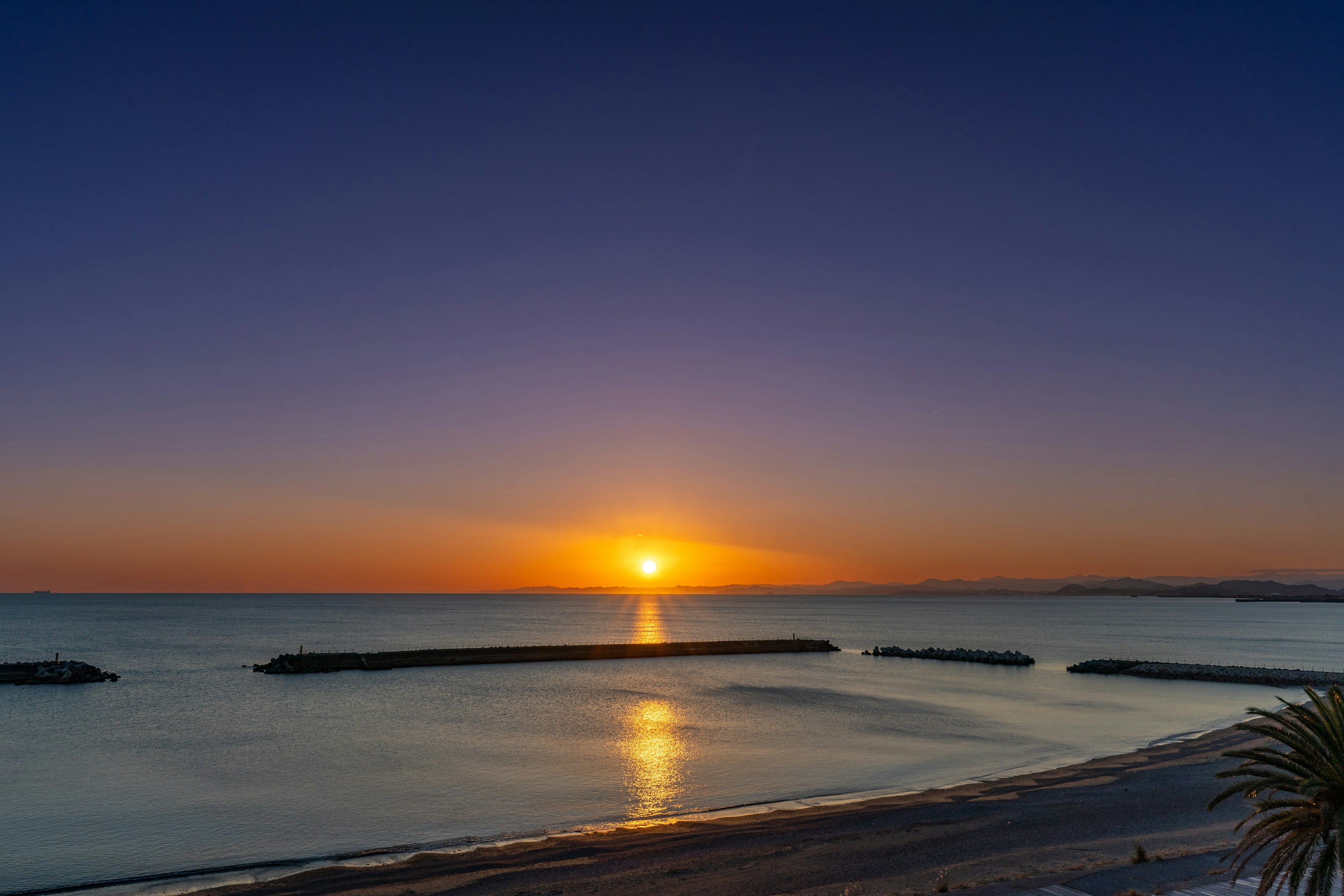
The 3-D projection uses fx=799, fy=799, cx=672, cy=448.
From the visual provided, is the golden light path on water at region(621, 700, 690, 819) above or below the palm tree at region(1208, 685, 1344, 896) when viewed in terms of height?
below

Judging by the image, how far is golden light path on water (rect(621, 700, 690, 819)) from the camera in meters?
28.1

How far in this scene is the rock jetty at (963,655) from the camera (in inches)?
3364

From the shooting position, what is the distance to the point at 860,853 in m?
21.0

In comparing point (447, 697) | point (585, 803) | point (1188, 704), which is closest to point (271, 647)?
point (447, 697)

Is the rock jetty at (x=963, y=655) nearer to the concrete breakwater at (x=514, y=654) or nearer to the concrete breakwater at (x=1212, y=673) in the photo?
the concrete breakwater at (x=1212, y=673)

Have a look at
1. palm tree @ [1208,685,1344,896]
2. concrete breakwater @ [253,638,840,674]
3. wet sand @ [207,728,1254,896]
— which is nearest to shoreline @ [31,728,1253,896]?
wet sand @ [207,728,1254,896]

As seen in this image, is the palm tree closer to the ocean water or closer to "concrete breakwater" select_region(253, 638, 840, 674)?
the ocean water

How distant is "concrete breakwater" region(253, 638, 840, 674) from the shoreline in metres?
59.0

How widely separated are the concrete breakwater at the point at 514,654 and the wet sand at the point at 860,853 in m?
60.8

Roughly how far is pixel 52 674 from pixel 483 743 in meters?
48.4

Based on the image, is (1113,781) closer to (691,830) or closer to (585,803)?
(691,830)

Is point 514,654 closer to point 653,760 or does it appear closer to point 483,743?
point 483,743

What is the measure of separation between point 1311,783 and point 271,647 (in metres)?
116

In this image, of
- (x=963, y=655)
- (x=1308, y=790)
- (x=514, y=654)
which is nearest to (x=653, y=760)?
(x=1308, y=790)
